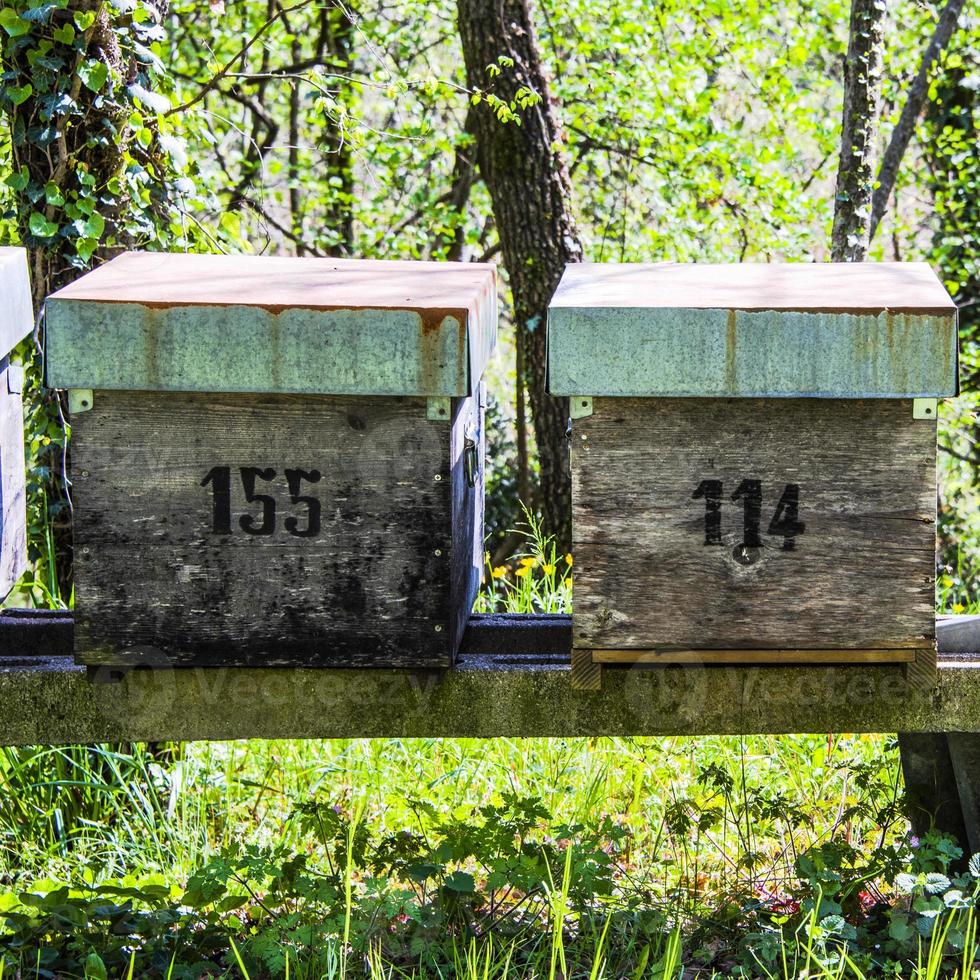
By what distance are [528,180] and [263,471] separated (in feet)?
10.7

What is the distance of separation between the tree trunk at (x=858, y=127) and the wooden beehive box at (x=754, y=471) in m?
2.65

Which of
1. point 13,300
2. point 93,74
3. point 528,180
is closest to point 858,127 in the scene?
→ point 528,180

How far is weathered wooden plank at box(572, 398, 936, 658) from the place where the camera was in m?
1.74

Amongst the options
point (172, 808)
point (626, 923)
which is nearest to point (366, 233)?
point (172, 808)

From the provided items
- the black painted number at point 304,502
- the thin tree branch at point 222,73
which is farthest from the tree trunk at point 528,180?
the black painted number at point 304,502

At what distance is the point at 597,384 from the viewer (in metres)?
1.70

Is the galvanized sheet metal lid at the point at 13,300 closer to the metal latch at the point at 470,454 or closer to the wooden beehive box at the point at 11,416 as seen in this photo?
the wooden beehive box at the point at 11,416

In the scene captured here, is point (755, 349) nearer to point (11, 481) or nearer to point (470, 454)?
point (470, 454)

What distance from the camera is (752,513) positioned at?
1.75 m

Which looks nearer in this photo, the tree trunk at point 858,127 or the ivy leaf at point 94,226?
the ivy leaf at point 94,226

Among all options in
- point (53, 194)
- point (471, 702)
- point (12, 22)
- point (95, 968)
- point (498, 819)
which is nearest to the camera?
point (471, 702)

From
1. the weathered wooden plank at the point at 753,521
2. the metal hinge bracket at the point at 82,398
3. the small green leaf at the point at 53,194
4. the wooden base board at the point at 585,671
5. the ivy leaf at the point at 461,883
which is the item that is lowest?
the ivy leaf at the point at 461,883

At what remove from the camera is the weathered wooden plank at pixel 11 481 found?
6.57ft

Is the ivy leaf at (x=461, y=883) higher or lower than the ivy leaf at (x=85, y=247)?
lower
